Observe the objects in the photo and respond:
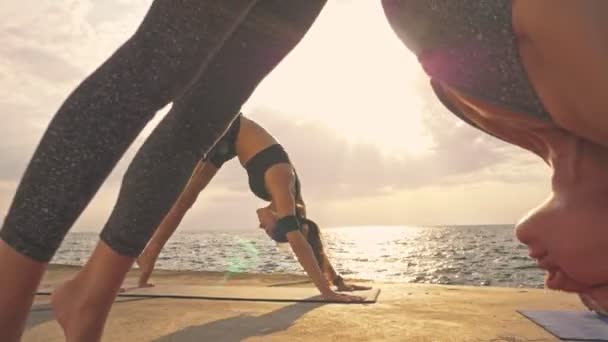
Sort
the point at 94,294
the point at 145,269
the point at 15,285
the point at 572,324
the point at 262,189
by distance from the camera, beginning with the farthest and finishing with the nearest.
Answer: the point at 262,189 < the point at 145,269 < the point at 572,324 < the point at 94,294 < the point at 15,285

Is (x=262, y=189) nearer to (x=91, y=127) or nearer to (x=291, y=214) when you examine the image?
(x=291, y=214)

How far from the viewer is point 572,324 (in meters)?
2.24

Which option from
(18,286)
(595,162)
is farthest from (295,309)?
(595,162)

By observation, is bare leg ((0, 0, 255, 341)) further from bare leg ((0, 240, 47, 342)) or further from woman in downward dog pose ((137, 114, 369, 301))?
woman in downward dog pose ((137, 114, 369, 301))

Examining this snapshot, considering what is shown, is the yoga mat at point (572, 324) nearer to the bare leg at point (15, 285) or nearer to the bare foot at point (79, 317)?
the bare foot at point (79, 317)

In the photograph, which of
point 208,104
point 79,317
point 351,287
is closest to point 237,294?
point 351,287

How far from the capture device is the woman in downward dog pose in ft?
13.1

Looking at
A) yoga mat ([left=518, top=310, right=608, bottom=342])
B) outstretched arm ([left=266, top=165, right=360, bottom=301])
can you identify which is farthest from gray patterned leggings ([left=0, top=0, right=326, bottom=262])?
outstretched arm ([left=266, top=165, right=360, bottom=301])

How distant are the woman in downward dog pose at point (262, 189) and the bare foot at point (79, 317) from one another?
253 centimetres

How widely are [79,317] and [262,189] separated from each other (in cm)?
296

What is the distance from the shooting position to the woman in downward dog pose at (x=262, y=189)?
3979 mm

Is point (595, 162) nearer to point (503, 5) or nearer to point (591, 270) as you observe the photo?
point (591, 270)

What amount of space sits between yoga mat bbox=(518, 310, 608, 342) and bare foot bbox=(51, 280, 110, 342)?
5.60 feet

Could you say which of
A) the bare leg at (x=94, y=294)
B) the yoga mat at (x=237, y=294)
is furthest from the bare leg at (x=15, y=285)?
the yoga mat at (x=237, y=294)
